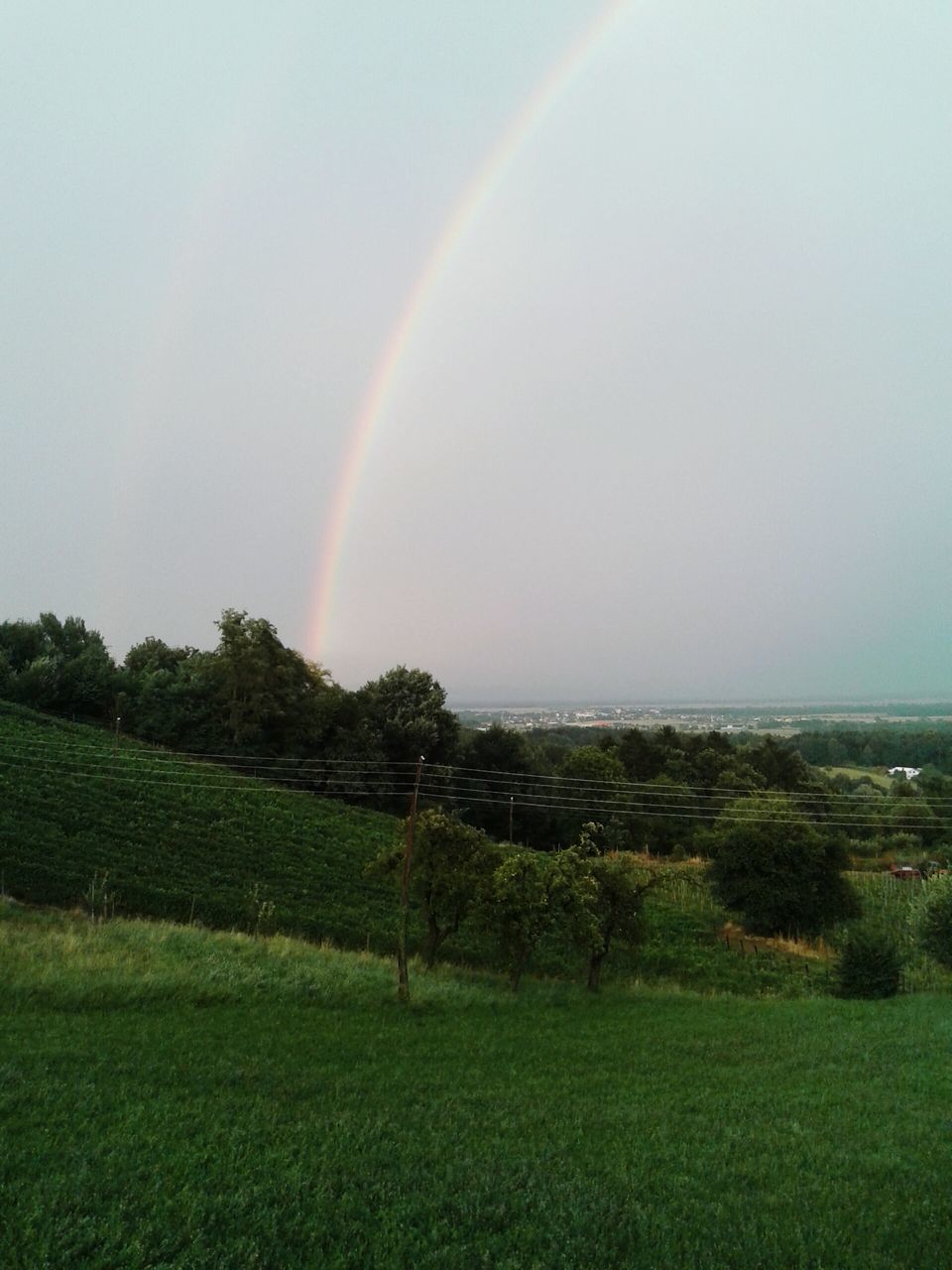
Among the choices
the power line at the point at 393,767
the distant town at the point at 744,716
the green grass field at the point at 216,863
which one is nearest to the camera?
the green grass field at the point at 216,863

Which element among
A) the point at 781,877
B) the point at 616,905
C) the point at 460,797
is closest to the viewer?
the point at 616,905

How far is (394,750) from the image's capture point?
5681cm

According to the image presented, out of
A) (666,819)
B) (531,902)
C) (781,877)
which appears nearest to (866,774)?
(666,819)

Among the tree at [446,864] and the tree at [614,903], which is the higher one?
the tree at [446,864]

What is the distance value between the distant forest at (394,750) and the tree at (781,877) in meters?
8.71

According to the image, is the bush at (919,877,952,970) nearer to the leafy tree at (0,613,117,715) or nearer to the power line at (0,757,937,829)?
the power line at (0,757,937,829)

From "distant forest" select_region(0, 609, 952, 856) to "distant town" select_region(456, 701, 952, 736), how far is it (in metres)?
10.8

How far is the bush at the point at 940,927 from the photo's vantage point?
79.4 feet

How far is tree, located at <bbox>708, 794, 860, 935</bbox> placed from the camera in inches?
1246

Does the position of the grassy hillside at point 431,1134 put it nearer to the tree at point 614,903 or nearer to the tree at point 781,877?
the tree at point 614,903

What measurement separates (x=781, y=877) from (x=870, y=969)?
462 inches

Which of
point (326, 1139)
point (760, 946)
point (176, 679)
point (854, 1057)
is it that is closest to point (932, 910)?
point (760, 946)

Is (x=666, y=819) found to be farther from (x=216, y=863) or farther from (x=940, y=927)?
(x=216, y=863)

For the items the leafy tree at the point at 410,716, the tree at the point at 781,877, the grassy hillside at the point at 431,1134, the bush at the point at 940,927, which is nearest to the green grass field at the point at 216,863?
the tree at the point at 781,877
